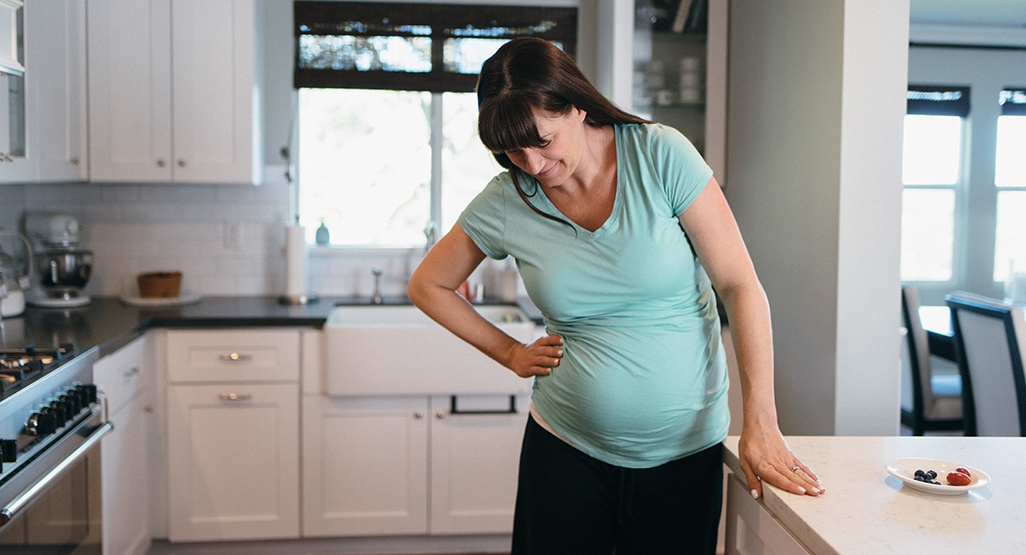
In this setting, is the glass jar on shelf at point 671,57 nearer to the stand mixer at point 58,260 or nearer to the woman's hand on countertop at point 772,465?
the woman's hand on countertop at point 772,465

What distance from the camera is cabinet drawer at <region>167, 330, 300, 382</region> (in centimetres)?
255

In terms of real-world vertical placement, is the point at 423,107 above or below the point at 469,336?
above

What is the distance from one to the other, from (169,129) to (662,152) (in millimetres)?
2231

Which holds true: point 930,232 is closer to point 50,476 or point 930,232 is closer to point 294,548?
point 294,548

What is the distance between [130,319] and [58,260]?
0.50 meters

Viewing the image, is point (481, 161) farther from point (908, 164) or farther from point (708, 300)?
point (908, 164)

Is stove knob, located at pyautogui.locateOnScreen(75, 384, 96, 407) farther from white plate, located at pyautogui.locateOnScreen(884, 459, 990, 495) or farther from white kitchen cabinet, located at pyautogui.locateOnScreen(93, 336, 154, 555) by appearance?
white plate, located at pyautogui.locateOnScreen(884, 459, 990, 495)

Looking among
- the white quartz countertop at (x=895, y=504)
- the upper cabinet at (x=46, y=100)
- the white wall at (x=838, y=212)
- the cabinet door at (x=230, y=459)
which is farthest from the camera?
the cabinet door at (x=230, y=459)

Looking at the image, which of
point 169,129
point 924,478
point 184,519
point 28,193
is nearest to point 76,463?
point 184,519

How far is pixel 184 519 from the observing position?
8.52 feet

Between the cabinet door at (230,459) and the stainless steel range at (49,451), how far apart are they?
50cm

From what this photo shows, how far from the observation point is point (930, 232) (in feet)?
15.6

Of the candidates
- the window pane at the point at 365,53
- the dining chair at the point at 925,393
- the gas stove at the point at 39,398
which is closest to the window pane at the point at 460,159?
the window pane at the point at 365,53

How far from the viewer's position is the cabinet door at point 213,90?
109 inches
